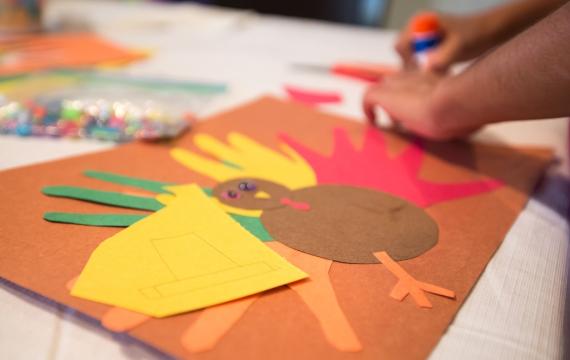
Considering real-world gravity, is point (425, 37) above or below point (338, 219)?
above

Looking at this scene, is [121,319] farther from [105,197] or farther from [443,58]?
[443,58]

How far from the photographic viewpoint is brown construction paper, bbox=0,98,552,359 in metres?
0.31

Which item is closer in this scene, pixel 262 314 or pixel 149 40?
pixel 262 314

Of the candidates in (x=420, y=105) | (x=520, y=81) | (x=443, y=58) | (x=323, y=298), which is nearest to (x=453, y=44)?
(x=443, y=58)

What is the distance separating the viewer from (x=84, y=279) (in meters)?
0.34

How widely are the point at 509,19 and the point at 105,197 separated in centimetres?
→ 69

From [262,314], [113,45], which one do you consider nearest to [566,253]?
[262,314]

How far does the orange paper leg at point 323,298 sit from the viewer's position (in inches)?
12.3

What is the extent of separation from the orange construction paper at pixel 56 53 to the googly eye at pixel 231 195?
0.54 meters

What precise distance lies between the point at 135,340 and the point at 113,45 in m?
0.89

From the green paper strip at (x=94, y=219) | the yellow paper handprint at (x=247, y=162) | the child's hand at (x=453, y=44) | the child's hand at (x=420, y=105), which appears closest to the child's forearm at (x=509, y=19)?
the child's hand at (x=453, y=44)

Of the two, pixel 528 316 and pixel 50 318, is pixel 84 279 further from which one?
pixel 528 316

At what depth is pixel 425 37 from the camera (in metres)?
0.80

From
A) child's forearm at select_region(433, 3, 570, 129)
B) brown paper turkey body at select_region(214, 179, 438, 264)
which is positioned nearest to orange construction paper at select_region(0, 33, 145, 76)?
brown paper turkey body at select_region(214, 179, 438, 264)
